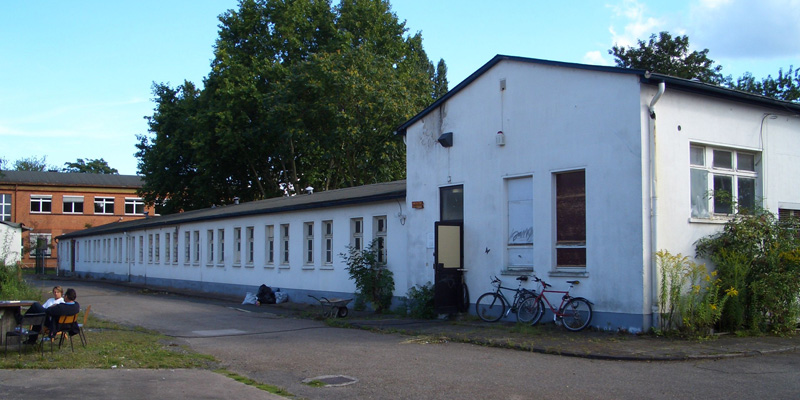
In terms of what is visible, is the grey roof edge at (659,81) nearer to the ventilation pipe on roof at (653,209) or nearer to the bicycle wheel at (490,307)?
the ventilation pipe on roof at (653,209)

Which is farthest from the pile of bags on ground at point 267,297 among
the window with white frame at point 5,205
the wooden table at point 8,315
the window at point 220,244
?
the window with white frame at point 5,205

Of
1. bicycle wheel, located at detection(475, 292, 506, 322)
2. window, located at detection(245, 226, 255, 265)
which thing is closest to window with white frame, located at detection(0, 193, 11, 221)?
window, located at detection(245, 226, 255, 265)

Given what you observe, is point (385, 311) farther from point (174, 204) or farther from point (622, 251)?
point (174, 204)

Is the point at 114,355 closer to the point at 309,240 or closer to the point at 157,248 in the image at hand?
the point at 309,240

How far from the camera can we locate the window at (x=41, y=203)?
68.6m

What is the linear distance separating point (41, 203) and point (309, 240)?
2137 inches

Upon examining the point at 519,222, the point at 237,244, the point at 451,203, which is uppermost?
the point at 451,203

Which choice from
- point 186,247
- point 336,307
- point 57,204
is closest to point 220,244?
point 186,247

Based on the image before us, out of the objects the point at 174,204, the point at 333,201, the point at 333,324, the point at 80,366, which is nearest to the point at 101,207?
the point at 174,204

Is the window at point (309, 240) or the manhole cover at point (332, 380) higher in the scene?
the window at point (309, 240)

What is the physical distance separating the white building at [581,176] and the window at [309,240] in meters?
5.14

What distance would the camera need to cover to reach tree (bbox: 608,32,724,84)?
3478 centimetres

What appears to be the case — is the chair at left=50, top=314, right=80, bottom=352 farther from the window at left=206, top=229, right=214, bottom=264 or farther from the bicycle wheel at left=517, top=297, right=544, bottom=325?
the window at left=206, top=229, right=214, bottom=264

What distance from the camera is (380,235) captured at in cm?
2083
